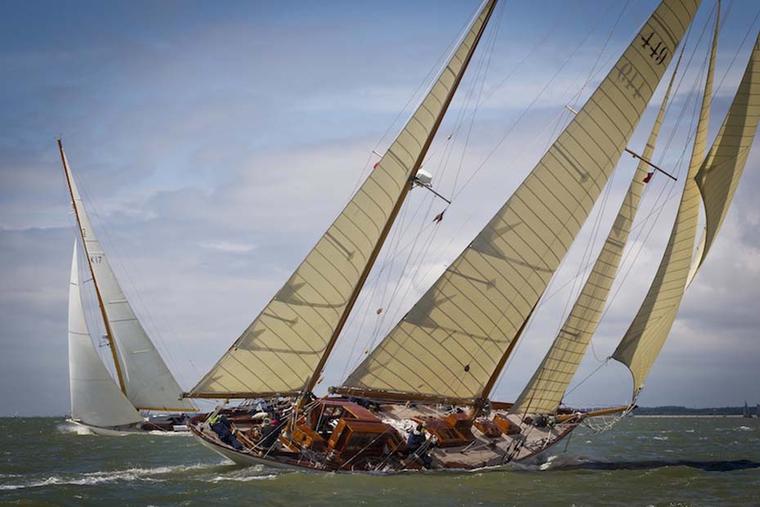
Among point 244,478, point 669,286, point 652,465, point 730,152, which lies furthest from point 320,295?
point 652,465

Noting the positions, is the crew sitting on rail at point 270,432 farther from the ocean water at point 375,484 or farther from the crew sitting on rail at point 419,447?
the crew sitting on rail at point 419,447

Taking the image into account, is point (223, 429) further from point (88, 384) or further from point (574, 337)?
point (88, 384)

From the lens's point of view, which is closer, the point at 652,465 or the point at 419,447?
the point at 419,447

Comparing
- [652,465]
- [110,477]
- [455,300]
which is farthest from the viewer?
[652,465]

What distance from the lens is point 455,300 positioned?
26266mm

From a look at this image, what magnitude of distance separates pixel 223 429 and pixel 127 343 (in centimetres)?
2427

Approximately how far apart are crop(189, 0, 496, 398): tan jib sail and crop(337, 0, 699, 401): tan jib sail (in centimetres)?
178

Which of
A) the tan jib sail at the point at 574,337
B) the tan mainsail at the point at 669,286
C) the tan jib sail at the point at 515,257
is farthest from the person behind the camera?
the tan jib sail at the point at 574,337

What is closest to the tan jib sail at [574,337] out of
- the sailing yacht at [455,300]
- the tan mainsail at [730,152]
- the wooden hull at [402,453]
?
the sailing yacht at [455,300]

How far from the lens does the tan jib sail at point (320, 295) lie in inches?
997

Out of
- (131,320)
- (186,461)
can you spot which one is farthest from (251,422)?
(131,320)

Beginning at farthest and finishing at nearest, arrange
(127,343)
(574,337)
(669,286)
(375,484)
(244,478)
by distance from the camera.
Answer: (127,343) → (574,337) → (669,286) → (244,478) → (375,484)

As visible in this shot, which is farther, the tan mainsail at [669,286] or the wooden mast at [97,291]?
the wooden mast at [97,291]

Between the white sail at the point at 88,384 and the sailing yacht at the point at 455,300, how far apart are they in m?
19.8
